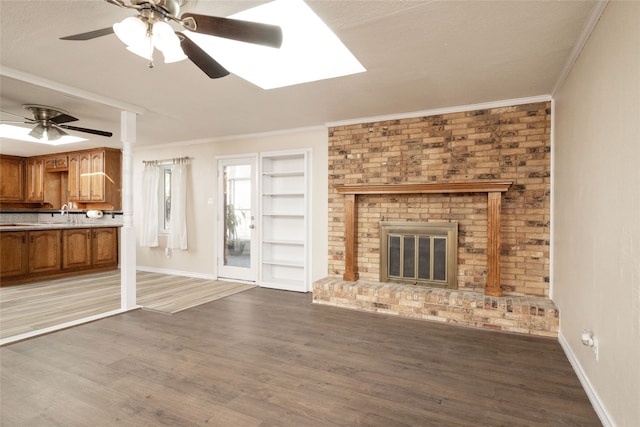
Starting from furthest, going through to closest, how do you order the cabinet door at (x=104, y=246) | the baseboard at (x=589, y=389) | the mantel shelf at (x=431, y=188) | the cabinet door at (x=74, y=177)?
the cabinet door at (x=74, y=177) < the cabinet door at (x=104, y=246) < the mantel shelf at (x=431, y=188) < the baseboard at (x=589, y=389)

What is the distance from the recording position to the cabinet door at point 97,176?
7.07 metres

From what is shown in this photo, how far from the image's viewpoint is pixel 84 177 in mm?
7312

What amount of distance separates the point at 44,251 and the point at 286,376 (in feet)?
19.0

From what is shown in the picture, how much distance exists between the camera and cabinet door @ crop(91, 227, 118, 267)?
6.79 meters

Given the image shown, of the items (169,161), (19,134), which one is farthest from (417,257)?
(19,134)

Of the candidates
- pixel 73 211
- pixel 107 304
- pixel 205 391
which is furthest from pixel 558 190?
pixel 73 211

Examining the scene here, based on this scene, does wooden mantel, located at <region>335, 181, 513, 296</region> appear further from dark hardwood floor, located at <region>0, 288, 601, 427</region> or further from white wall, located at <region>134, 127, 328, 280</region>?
dark hardwood floor, located at <region>0, 288, 601, 427</region>

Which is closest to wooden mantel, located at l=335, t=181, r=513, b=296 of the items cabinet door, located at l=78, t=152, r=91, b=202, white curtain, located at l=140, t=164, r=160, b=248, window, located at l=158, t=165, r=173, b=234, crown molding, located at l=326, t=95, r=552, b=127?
crown molding, located at l=326, t=95, r=552, b=127

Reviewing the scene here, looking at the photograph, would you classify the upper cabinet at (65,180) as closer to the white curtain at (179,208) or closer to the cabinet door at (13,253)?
the cabinet door at (13,253)

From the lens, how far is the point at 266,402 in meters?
2.26

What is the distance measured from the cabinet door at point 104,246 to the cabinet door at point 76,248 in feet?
0.31

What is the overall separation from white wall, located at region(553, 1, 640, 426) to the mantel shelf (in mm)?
813

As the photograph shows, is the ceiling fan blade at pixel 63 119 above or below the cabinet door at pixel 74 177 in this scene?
above

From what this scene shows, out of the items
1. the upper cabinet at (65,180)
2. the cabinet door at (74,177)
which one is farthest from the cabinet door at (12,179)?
the cabinet door at (74,177)
